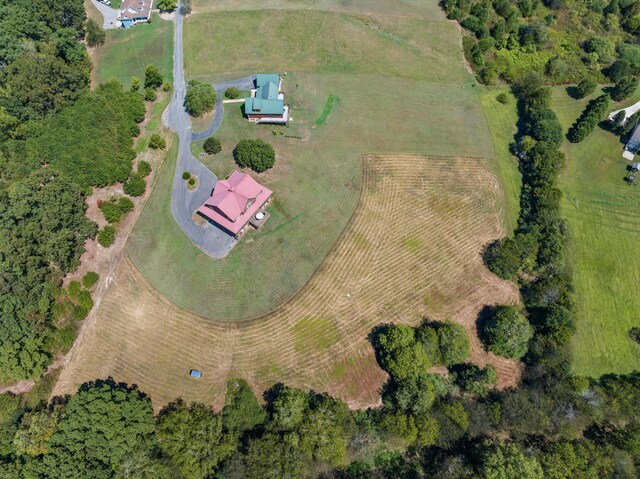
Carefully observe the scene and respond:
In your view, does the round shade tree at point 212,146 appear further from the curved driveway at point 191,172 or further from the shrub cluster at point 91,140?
the shrub cluster at point 91,140

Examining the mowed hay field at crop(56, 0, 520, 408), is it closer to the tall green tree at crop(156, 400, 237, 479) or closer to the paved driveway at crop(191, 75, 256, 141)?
the paved driveway at crop(191, 75, 256, 141)

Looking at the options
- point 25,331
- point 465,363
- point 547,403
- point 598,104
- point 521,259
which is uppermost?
point 598,104

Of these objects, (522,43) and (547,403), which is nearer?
(547,403)

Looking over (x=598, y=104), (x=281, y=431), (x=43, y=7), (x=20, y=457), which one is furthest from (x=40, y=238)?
(x=598, y=104)

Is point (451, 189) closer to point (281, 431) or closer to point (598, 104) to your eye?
point (598, 104)

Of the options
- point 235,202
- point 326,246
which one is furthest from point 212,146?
point 326,246

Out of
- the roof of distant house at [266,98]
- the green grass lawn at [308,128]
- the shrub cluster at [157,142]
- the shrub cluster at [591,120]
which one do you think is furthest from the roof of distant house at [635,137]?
the shrub cluster at [157,142]
